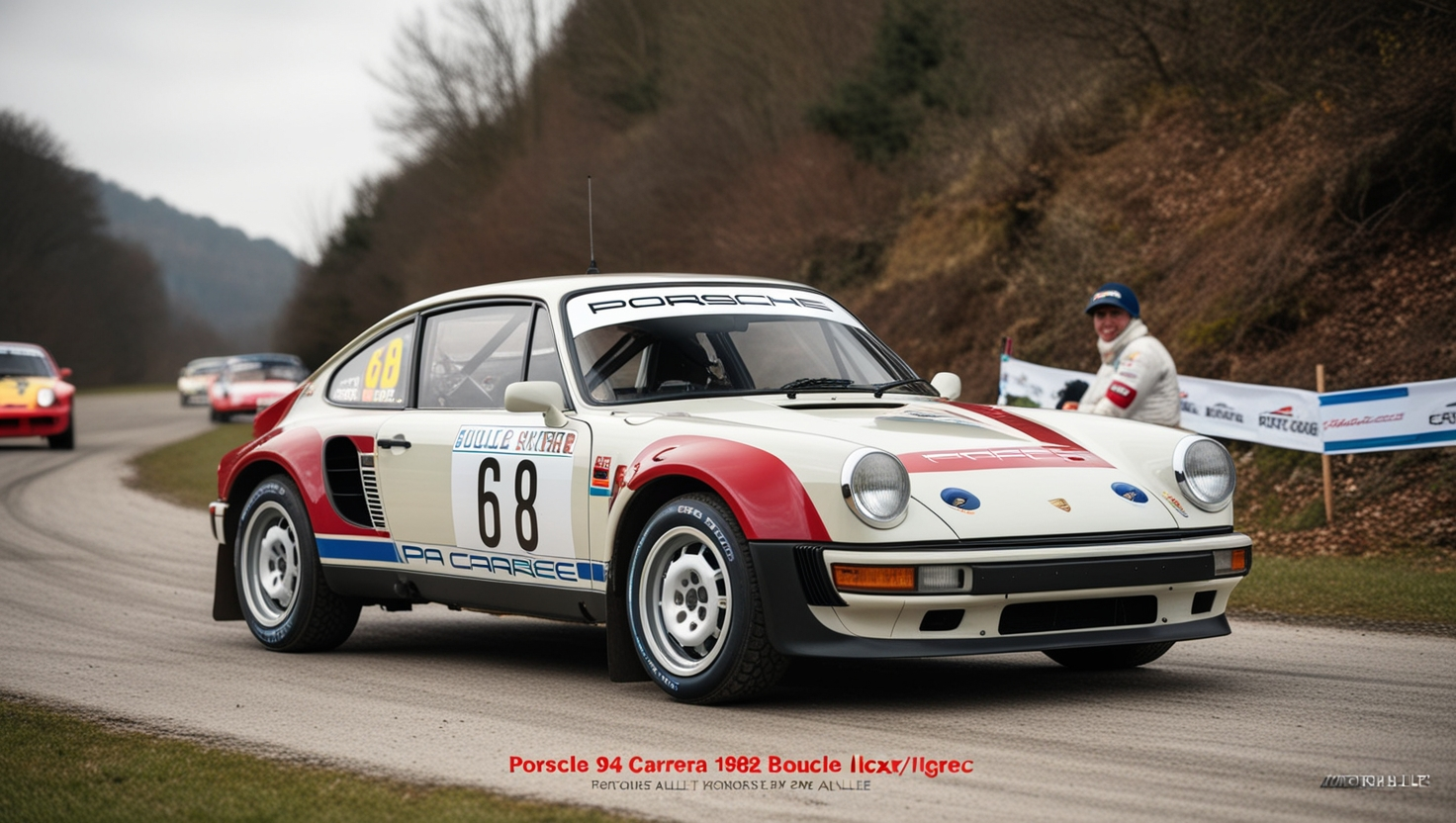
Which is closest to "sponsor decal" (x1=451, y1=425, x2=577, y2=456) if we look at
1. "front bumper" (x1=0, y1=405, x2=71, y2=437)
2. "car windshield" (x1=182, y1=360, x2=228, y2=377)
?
"front bumper" (x1=0, y1=405, x2=71, y2=437)

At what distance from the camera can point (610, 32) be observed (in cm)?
4859

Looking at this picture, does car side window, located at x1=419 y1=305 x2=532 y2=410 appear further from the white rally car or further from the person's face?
the person's face

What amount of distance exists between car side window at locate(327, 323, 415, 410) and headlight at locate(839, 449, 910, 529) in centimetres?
283

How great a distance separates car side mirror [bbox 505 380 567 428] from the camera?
607 cm

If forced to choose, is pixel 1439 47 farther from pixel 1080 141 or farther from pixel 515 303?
pixel 515 303

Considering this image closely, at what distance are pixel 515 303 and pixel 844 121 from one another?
75.3 ft

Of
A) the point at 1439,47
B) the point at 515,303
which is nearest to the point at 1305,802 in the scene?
the point at 515,303

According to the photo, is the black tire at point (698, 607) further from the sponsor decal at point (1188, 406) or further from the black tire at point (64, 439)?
the black tire at point (64, 439)

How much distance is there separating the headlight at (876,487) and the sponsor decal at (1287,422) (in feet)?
24.6

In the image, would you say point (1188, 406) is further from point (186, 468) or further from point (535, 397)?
point (186, 468)

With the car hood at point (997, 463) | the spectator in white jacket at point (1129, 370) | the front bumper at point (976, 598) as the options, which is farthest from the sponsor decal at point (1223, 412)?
the front bumper at point (976, 598)

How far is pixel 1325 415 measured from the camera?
1152cm

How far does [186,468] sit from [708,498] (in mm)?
18586

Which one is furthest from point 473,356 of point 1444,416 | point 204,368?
point 204,368
